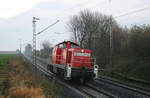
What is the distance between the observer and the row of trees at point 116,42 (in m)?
17.2

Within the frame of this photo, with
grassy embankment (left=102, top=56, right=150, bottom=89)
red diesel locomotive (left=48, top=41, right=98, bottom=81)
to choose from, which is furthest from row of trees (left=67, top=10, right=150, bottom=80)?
red diesel locomotive (left=48, top=41, right=98, bottom=81)

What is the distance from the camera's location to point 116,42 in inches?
1102

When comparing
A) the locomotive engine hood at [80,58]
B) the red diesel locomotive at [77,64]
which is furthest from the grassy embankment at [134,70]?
the locomotive engine hood at [80,58]

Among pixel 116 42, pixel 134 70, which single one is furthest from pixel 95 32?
pixel 134 70

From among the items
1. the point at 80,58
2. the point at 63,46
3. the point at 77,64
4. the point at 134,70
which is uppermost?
the point at 63,46

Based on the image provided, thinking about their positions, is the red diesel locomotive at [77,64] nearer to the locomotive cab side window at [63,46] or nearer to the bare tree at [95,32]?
the locomotive cab side window at [63,46]

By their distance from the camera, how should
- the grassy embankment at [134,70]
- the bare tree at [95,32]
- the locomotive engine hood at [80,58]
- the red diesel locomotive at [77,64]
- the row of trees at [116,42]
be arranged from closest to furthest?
the red diesel locomotive at [77,64], the locomotive engine hood at [80,58], the grassy embankment at [134,70], the row of trees at [116,42], the bare tree at [95,32]

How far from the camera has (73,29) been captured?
1499 inches

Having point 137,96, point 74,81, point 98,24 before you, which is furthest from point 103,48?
point 137,96

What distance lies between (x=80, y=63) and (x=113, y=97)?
4816 mm

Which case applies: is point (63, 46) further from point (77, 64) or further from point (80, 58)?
point (77, 64)

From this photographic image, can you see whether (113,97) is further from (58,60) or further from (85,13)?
(85,13)

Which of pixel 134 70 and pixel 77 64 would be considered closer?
pixel 77 64

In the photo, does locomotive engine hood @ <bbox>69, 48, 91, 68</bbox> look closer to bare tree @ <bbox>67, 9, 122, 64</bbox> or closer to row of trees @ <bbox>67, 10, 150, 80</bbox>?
row of trees @ <bbox>67, 10, 150, 80</bbox>
